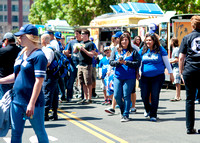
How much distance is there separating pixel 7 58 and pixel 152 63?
302 centimetres

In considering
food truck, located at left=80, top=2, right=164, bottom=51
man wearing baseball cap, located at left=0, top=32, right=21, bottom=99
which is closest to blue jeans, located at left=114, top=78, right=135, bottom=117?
man wearing baseball cap, located at left=0, top=32, right=21, bottom=99

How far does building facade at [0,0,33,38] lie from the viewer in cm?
10206

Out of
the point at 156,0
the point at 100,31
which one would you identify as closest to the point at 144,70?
the point at 100,31

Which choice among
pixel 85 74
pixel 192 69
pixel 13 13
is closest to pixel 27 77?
pixel 192 69

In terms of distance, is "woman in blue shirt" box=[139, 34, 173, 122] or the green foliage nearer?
"woman in blue shirt" box=[139, 34, 173, 122]

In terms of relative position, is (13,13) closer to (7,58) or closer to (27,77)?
(7,58)

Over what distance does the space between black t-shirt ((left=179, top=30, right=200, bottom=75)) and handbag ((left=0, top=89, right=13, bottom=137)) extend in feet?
11.4

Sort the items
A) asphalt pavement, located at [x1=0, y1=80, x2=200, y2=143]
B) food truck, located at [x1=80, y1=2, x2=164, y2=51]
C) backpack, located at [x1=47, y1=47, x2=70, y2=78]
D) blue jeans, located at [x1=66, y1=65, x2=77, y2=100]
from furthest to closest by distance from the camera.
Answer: food truck, located at [x1=80, y1=2, x2=164, y2=51]
blue jeans, located at [x1=66, y1=65, x2=77, y2=100]
backpack, located at [x1=47, y1=47, x2=70, y2=78]
asphalt pavement, located at [x1=0, y1=80, x2=200, y2=143]

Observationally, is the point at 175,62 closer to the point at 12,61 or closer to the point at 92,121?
the point at 92,121

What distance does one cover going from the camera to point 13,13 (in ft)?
338

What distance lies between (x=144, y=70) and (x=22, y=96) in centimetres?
421

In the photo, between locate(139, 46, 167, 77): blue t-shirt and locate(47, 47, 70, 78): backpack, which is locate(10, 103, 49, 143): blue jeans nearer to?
locate(47, 47, 70, 78): backpack

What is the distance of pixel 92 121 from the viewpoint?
28.6 feet

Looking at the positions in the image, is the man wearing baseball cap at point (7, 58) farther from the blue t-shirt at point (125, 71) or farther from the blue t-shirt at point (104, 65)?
the blue t-shirt at point (104, 65)
